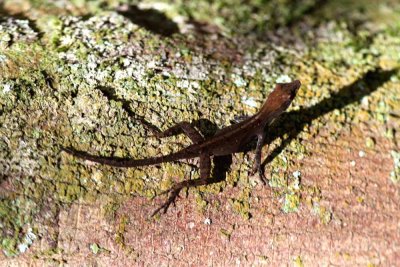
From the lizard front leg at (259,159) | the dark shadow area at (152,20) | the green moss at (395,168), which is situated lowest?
the lizard front leg at (259,159)

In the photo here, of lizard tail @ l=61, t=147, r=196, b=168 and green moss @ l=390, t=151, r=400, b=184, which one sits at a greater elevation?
green moss @ l=390, t=151, r=400, b=184

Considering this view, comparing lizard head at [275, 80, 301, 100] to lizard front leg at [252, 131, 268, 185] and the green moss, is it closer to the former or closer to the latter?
Answer: lizard front leg at [252, 131, 268, 185]

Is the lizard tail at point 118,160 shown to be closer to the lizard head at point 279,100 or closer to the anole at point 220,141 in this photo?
the anole at point 220,141

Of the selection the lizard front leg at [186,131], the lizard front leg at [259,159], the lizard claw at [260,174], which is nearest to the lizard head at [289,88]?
the lizard front leg at [259,159]

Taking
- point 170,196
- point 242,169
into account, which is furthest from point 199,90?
point 170,196

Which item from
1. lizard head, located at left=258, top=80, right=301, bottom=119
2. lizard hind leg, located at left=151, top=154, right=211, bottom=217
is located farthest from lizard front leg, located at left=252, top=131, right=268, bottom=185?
lizard hind leg, located at left=151, top=154, right=211, bottom=217

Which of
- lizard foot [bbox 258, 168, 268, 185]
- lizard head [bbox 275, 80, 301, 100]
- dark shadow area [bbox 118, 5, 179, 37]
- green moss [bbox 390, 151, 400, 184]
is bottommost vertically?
lizard foot [bbox 258, 168, 268, 185]

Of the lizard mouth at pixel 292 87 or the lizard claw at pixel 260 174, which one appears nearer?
the lizard claw at pixel 260 174
